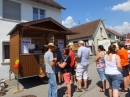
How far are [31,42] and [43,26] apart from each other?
1.04 m

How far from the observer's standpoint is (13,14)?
1025cm

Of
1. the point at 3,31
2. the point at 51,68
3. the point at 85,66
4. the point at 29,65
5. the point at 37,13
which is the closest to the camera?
the point at 51,68

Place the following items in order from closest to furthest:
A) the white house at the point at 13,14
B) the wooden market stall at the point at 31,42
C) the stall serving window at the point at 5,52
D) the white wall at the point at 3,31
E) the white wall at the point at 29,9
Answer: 1. the wooden market stall at the point at 31,42
2. the white wall at the point at 3,31
3. the white house at the point at 13,14
4. the stall serving window at the point at 5,52
5. the white wall at the point at 29,9

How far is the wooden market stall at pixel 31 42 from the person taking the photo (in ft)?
21.1

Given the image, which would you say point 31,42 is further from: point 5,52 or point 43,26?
point 5,52

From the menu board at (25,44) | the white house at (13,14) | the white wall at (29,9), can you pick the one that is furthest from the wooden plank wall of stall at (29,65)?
the white wall at (29,9)

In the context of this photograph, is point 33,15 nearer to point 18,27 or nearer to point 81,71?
point 18,27

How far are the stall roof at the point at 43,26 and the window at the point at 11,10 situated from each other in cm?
292

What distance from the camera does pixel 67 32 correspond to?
26.8 ft

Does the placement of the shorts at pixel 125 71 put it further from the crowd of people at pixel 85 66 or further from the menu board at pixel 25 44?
the menu board at pixel 25 44

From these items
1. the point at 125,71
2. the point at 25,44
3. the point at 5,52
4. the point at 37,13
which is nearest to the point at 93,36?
the point at 37,13

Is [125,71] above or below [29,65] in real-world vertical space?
below

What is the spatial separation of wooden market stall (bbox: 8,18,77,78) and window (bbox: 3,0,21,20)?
3.43 metres

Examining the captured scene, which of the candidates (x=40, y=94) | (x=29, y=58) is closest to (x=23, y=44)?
(x=29, y=58)
